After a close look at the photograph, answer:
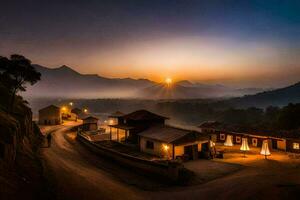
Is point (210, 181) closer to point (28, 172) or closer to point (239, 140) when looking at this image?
point (28, 172)

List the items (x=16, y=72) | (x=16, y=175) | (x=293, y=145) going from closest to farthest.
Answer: (x=16, y=175) < (x=16, y=72) < (x=293, y=145)

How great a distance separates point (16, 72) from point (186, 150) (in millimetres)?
26623

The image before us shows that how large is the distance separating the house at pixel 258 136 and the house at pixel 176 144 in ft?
50.2

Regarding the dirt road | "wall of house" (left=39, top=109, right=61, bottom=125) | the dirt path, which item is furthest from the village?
→ "wall of house" (left=39, top=109, right=61, bottom=125)

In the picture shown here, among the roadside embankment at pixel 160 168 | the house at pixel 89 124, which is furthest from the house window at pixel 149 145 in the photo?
the house at pixel 89 124

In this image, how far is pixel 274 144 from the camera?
4741cm

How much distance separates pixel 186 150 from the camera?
37.2m

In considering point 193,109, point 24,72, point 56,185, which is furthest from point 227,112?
point 56,185

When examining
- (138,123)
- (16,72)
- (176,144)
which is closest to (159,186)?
(176,144)

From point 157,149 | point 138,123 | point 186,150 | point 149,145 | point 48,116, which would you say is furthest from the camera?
point 48,116

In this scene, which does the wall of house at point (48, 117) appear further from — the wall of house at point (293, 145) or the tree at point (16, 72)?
the wall of house at point (293, 145)

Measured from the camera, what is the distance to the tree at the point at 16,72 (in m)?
37.3

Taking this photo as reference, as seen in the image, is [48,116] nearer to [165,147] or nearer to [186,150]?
[165,147]

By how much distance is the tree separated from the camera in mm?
37281
